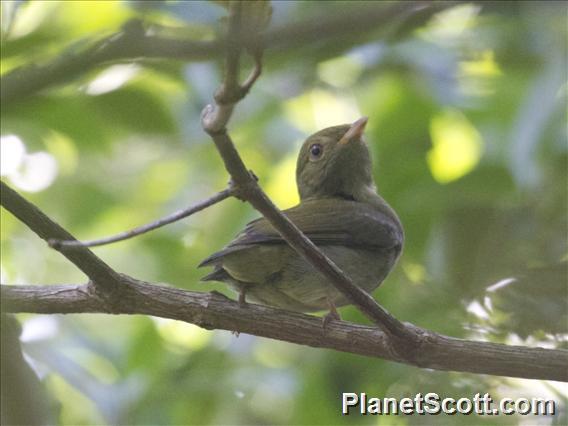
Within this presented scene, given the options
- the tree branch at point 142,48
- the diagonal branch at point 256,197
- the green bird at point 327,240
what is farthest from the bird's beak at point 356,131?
the tree branch at point 142,48

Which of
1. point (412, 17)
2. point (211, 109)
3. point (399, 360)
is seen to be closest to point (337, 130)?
point (412, 17)

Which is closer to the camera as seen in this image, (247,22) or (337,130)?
(247,22)

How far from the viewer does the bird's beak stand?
4391 mm

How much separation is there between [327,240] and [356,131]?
0.69 meters

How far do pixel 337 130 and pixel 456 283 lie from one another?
1330 millimetres

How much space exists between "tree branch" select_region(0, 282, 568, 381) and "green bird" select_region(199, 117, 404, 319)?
0.13 metres

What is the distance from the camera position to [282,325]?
10.9ft

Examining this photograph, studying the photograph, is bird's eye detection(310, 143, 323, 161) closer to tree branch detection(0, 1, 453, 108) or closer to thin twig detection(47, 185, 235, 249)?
thin twig detection(47, 185, 235, 249)

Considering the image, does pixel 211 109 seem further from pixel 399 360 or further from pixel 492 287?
pixel 492 287

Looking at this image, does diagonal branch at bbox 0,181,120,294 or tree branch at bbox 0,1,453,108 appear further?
diagonal branch at bbox 0,181,120,294

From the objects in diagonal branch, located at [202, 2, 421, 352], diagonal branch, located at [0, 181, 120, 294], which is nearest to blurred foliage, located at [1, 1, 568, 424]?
diagonal branch, located at [0, 181, 120, 294]

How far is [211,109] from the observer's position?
231 centimetres

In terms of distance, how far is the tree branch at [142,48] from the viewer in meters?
2.05

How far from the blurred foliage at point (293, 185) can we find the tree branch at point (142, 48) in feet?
0.32
